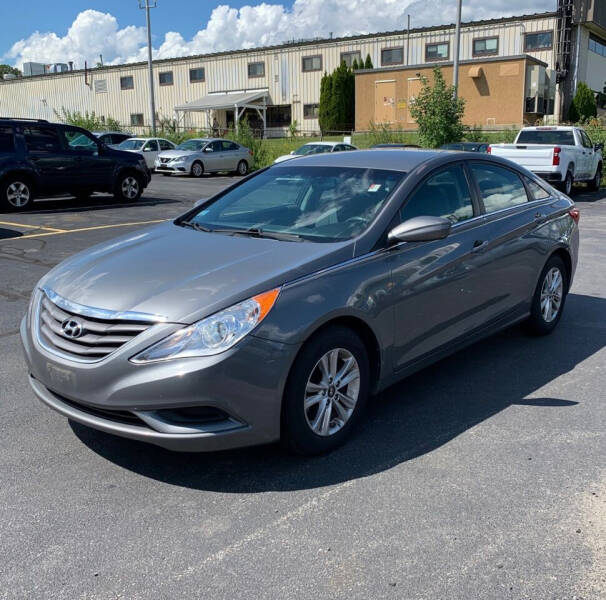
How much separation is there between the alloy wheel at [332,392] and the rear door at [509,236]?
1.56 meters

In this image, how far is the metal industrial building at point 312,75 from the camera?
36.6 metres

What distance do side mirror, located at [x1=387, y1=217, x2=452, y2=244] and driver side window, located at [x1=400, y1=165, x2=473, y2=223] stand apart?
0.19 metres

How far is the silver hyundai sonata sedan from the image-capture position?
10.9 ft

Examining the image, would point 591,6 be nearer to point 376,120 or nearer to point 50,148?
point 376,120

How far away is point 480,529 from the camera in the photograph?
10.3ft

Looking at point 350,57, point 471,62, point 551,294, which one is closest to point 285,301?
point 551,294

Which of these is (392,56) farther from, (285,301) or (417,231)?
(285,301)

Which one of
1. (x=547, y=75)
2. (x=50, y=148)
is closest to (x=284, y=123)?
(x=547, y=75)

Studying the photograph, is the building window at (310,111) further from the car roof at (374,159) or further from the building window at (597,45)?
the car roof at (374,159)

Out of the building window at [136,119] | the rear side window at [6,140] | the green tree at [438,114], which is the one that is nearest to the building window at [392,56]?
A: the building window at [136,119]

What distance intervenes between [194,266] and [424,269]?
144 centimetres

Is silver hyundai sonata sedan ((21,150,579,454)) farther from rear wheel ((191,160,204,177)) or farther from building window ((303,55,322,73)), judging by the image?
building window ((303,55,322,73))

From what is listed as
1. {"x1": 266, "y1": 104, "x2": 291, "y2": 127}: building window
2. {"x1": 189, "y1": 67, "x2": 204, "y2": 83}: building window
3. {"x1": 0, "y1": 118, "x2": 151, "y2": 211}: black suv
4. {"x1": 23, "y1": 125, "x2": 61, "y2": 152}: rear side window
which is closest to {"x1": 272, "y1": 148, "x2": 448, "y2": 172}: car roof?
{"x1": 0, "y1": 118, "x2": 151, "y2": 211}: black suv

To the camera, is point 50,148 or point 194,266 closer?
point 194,266
